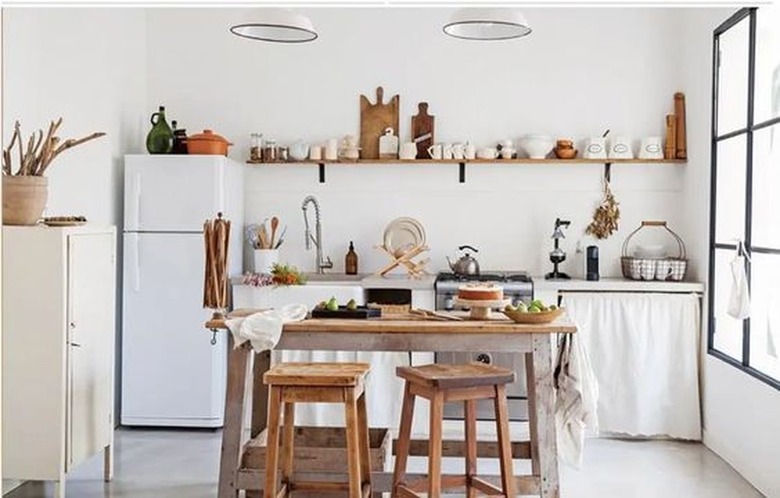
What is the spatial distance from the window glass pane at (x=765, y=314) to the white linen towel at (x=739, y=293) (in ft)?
0.29

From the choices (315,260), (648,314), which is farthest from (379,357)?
(648,314)

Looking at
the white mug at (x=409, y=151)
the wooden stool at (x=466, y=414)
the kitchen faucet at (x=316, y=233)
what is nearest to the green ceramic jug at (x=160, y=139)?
the kitchen faucet at (x=316, y=233)

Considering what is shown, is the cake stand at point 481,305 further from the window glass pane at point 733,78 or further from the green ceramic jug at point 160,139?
the green ceramic jug at point 160,139

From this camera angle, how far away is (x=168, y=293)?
536cm

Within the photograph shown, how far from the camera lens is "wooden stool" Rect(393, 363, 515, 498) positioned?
3209mm

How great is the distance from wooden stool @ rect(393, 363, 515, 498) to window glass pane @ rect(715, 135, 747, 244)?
209cm

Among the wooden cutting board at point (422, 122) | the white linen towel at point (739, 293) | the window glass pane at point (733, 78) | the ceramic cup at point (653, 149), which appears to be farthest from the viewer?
the wooden cutting board at point (422, 122)

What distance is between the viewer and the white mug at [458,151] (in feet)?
19.1

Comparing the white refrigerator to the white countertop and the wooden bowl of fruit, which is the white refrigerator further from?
the wooden bowl of fruit

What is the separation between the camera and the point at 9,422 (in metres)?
3.72

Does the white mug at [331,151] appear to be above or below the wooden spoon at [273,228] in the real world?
above

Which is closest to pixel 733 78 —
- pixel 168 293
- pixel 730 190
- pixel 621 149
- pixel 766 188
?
pixel 730 190

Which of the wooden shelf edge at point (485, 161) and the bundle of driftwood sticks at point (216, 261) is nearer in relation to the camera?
the bundle of driftwood sticks at point (216, 261)

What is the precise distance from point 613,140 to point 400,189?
1.51 metres
